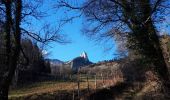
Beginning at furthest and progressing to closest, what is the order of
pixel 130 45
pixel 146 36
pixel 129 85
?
pixel 129 85
pixel 130 45
pixel 146 36

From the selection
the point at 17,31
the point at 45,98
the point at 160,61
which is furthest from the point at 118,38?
the point at 45,98

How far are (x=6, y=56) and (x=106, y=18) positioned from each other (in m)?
6.06

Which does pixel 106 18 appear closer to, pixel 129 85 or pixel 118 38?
pixel 118 38

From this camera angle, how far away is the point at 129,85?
48.1m

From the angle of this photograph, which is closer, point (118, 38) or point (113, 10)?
point (113, 10)

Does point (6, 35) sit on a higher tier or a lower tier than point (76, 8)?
lower

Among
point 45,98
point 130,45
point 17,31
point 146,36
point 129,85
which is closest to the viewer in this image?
point 17,31

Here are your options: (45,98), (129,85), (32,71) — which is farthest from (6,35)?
(32,71)

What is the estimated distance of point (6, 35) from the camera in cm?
2231

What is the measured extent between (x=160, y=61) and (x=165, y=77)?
91cm

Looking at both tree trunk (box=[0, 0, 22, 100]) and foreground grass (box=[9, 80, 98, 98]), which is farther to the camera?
foreground grass (box=[9, 80, 98, 98])

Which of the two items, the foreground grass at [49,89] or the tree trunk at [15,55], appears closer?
the tree trunk at [15,55]

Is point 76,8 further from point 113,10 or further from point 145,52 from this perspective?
point 145,52

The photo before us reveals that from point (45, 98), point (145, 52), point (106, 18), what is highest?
point (106, 18)
